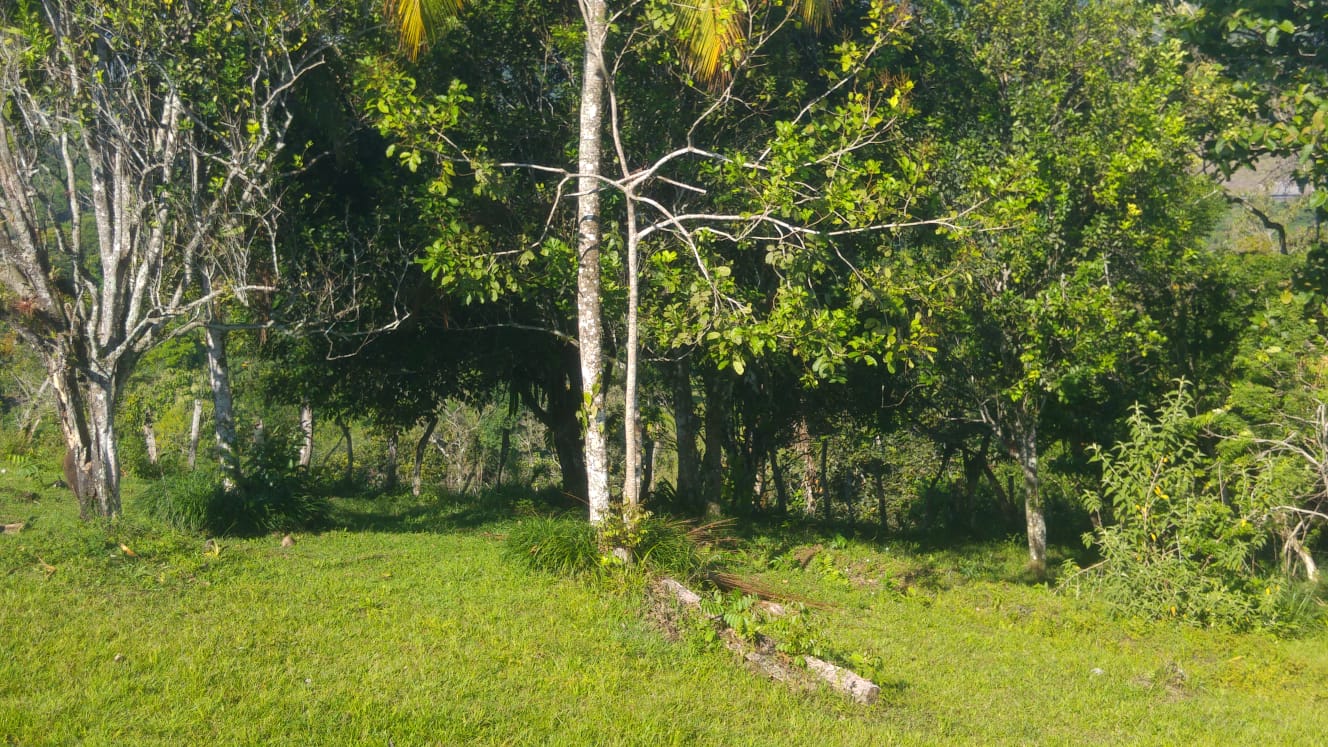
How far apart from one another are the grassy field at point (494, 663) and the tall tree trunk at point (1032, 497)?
211 cm

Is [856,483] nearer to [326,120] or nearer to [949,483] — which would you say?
[949,483]

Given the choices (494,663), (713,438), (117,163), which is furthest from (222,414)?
(494,663)

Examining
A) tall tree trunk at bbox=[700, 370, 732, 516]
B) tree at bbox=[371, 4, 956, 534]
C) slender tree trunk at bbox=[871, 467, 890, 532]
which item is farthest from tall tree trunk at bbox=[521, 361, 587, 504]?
slender tree trunk at bbox=[871, 467, 890, 532]

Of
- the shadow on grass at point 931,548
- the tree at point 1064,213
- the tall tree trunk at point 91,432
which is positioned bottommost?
the shadow on grass at point 931,548

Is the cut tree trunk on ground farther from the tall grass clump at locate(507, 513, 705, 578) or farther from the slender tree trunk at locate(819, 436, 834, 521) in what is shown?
the slender tree trunk at locate(819, 436, 834, 521)

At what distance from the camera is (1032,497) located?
12289 millimetres

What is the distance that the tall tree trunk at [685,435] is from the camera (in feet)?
42.0

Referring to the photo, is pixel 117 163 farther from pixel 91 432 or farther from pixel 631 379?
pixel 631 379

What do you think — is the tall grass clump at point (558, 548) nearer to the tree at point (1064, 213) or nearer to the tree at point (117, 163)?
the tree at point (117, 163)

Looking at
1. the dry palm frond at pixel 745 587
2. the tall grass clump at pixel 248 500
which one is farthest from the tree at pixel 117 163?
the dry palm frond at pixel 745 587

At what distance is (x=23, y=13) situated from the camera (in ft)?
30.8

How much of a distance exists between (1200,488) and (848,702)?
7059 mm

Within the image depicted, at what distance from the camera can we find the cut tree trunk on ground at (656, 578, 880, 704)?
656 centimetres

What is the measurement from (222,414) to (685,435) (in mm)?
5348
